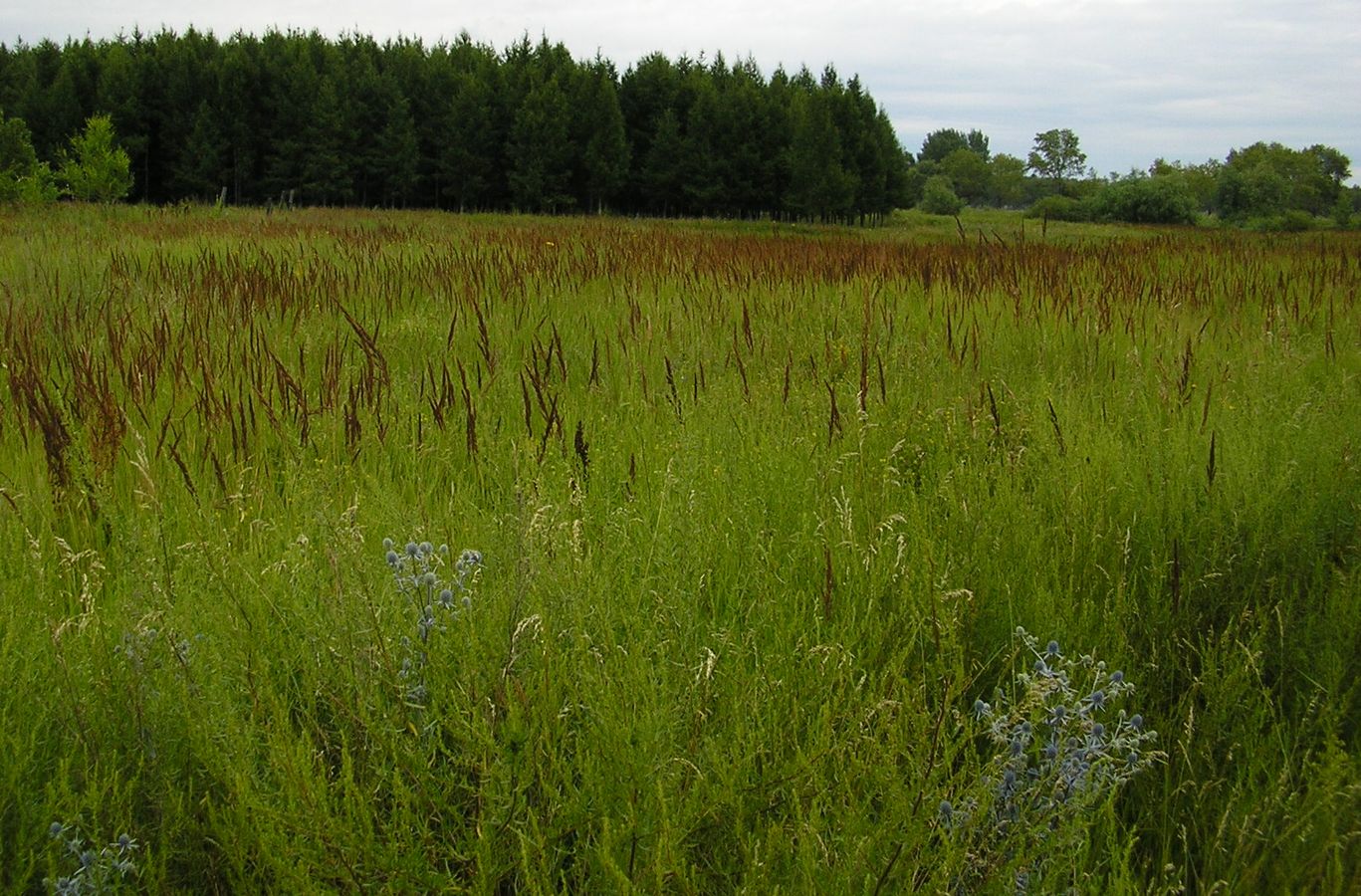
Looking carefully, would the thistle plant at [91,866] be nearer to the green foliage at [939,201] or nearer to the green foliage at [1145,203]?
the green foliage at [1145,203]

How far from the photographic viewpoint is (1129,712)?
174 centimetres

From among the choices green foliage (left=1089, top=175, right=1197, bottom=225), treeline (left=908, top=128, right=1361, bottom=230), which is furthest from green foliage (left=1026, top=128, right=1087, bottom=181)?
green foliage (left=1089, top=175, right=1197, bottom=225)

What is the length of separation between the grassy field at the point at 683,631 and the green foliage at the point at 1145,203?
62.0 m

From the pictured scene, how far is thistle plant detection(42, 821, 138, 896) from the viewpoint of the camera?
1105 mm

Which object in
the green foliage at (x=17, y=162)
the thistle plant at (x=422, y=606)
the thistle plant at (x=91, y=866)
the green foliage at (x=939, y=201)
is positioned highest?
the green foliage at (x=939, y=201)

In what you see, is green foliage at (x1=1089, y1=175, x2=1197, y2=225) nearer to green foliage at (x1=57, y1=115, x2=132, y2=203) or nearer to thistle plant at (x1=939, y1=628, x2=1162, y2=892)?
green foliage at (x1=57, y1=115, x2=132, y2=203)

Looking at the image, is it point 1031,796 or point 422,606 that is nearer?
point 1031,796

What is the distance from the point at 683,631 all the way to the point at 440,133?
176 ft

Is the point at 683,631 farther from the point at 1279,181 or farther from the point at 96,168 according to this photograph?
the point at 1279,181

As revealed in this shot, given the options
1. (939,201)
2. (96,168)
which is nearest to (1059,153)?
(939,201)

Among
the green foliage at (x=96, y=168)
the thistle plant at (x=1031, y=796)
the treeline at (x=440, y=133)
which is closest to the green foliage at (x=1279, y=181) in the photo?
the treeline at (x=440, y=133)

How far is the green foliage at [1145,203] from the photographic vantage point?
57906mm

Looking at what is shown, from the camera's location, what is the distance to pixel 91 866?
3.71 ft

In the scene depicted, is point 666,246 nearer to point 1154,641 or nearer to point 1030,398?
point 1030,398
